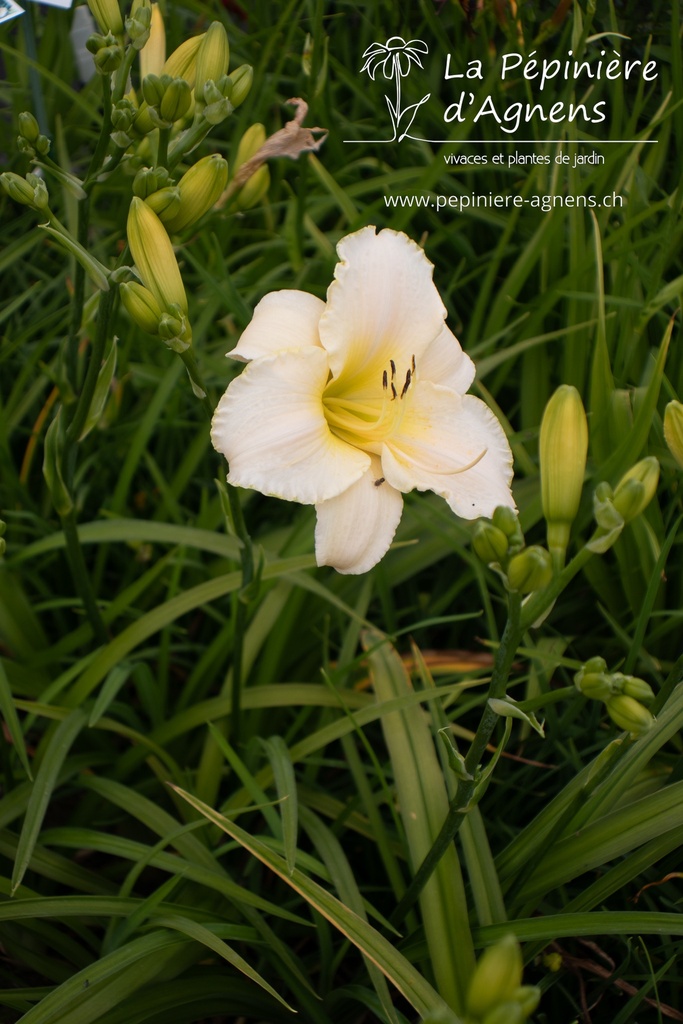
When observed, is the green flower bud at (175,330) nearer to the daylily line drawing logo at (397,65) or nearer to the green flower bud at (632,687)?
the green flower bud at (632,687)

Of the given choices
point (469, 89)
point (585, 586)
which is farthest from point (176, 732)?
point (469, 89)

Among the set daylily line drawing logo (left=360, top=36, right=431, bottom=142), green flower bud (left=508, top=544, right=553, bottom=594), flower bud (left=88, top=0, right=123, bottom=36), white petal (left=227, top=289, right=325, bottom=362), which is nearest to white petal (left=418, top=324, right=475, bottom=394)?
white petal (left=227, top=289, right=325, bottom=362)

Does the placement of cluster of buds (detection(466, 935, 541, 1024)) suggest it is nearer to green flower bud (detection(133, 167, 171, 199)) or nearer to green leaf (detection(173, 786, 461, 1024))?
green leaf (detection(173, 786, 461, 1024))

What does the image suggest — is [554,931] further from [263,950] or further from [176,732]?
[176,732]

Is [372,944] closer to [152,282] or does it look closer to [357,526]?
[357,526]

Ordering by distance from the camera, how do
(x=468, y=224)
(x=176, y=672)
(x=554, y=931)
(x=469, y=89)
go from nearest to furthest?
(x=554, y=931)
(x=176, y=672)
(x=469, y=89)
(x=468, y=224)

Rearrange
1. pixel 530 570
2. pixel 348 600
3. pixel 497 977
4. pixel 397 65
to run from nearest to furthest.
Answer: pixel 497 977 < pixel 530 570 < pixel 348 600 < pixel 397 65

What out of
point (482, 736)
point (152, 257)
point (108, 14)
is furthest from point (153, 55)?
point (482, 736)
